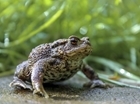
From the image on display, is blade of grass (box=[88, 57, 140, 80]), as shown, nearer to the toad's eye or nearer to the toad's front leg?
the toad's front leg

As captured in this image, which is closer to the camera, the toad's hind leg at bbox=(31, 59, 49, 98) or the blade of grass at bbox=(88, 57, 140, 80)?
the toad's hind leg at bbox=(31, 59, 49, 98)

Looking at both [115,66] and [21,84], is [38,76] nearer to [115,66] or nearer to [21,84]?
[21,84]

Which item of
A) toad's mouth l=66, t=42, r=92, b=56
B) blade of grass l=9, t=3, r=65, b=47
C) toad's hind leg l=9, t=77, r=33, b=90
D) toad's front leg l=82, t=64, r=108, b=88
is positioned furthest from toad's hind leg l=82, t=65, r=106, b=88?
blade of grass l=9, t=3, r=65, b=47

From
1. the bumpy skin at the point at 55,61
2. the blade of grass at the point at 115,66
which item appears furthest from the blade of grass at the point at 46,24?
the blade of grass at the point at 115,66

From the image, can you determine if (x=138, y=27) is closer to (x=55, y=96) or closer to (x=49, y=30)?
(x=49, y=30)

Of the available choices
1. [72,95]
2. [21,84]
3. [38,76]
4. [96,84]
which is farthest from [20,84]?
[96,84]

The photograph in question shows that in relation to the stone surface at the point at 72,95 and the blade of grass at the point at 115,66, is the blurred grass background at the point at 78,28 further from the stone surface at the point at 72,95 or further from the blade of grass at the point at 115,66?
the stone surface at the point at 72,95
